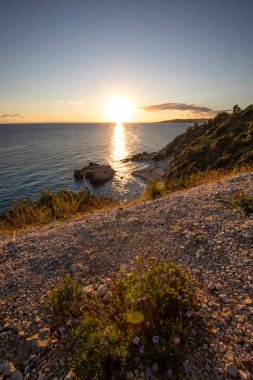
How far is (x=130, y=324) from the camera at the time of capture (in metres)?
3.29

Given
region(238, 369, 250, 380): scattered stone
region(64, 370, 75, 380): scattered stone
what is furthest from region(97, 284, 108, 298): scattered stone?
region(238, 369, 250, 380): scattered stone

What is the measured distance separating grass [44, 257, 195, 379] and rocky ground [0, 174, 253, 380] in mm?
198

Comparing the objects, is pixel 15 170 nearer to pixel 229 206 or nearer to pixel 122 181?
pixel 122 181

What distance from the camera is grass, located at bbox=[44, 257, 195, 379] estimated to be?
2861 millimetres

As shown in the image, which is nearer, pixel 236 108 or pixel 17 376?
pixel 17 376

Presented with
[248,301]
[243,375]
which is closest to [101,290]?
[243,375]

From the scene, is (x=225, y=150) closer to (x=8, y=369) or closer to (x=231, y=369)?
(x=231, y=369)

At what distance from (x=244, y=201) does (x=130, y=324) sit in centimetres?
607

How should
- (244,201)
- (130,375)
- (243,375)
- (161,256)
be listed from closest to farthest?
(243,375), (130,375), (161,256), (244,201)

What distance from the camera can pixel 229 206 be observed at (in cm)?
771

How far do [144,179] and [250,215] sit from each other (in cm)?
3859

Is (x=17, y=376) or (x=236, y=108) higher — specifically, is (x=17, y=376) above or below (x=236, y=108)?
below

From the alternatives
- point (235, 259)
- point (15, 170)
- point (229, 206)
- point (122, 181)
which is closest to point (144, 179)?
point (122, 181)

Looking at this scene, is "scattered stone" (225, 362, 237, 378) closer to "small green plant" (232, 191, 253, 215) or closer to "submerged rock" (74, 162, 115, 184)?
"small green plant" (232, 191, 253, 215)
